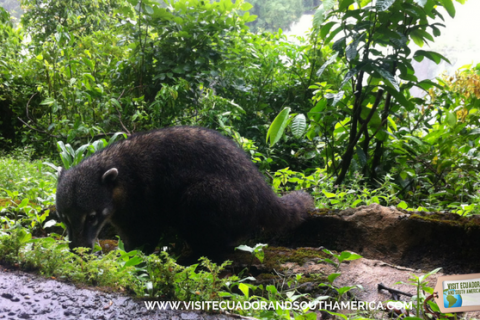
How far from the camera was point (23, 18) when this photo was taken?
9.55m

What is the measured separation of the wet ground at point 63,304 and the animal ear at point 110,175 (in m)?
1.42

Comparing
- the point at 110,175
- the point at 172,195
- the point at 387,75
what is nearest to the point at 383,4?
the point at 387,75

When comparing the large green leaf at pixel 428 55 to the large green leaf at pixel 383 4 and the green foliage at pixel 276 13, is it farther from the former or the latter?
the green foliage at pixel 276 13

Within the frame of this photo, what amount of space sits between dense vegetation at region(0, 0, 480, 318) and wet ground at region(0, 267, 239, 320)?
0.70 feet

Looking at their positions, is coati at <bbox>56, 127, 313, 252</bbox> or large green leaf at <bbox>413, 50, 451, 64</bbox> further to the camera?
large green leaf at <bbox>413, 50, 451, 64</bbox>

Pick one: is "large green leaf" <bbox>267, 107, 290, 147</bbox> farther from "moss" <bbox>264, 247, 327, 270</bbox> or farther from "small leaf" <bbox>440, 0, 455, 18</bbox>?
"small leaf" <bbox>440, 0, 455, 18</bbox>

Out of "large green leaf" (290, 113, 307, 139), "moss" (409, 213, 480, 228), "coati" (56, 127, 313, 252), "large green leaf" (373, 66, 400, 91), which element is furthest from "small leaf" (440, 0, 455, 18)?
"coati" (56, 127, 313, 252)

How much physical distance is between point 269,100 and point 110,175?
4.31 metres

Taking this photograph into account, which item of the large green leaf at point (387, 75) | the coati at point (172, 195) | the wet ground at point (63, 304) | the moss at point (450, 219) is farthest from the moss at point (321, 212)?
the wet ground at point (63, 304)

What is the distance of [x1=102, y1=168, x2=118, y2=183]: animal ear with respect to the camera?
3135 millimetres

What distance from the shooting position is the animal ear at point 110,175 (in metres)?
3.13

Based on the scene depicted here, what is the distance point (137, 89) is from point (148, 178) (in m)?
3.35

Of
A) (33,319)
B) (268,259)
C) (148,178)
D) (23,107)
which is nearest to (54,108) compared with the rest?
(23,107)

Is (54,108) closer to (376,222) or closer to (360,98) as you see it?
(360,98)
